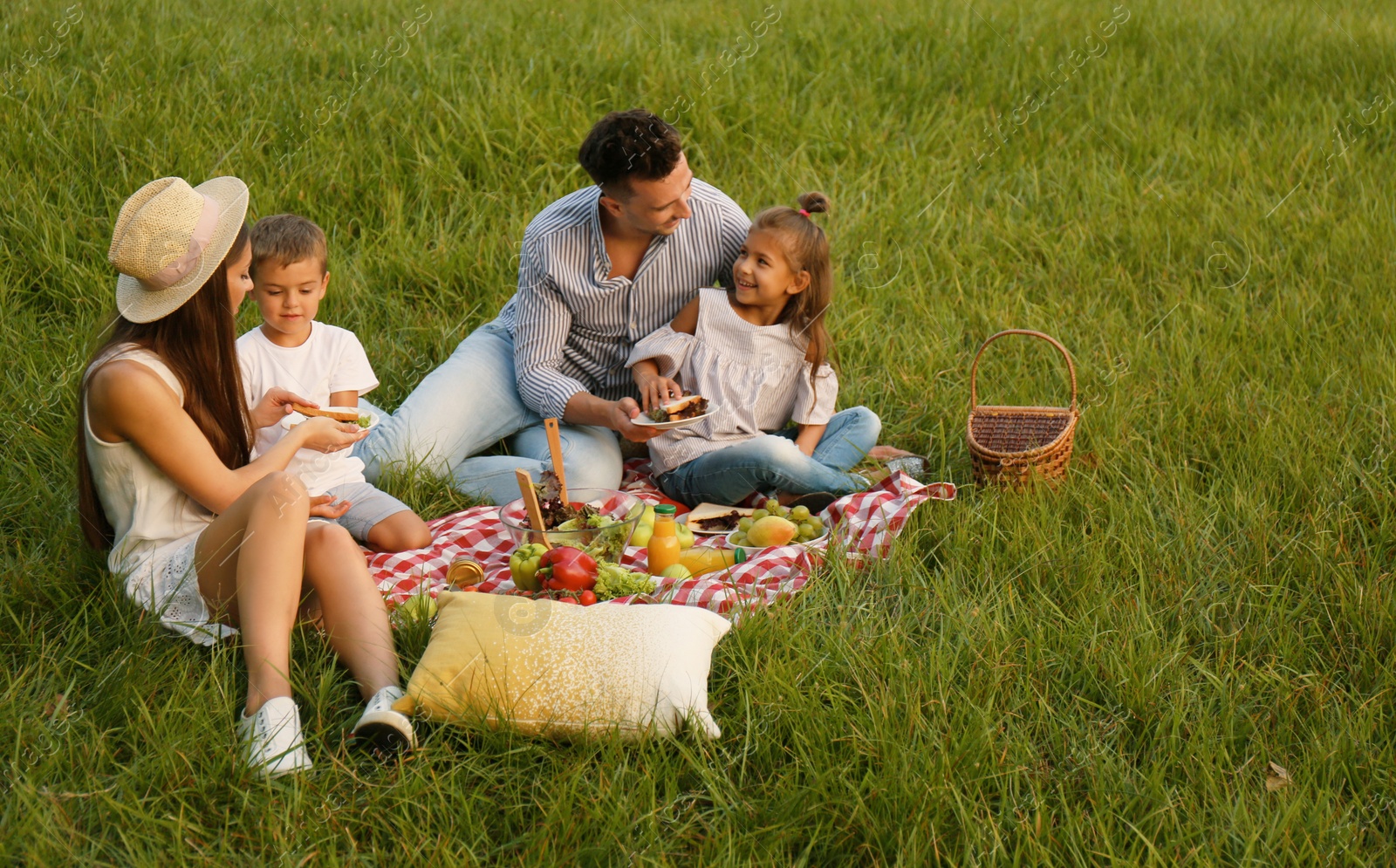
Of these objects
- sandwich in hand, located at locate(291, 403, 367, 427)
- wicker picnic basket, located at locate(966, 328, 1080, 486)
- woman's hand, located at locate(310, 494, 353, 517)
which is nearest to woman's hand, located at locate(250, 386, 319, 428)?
sandwich in hand, located at locate(291, 403, 367, 427)

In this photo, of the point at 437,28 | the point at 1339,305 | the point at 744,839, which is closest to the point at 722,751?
the point at 744,839

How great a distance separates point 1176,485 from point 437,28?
5.32 metres

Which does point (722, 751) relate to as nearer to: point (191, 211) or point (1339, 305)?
point (191, 211)

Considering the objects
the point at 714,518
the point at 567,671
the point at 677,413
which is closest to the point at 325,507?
the point at 567,671

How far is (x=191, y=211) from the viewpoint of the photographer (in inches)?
116

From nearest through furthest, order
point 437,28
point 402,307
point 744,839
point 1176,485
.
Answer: point 744,839 → point 1176,485 → point 402,307 → point 437,28

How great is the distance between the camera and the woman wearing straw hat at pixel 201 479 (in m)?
2.81

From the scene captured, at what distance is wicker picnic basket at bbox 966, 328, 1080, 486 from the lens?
400 centimetres

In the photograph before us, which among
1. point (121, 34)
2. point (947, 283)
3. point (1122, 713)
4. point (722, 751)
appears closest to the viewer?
point (722, 751)

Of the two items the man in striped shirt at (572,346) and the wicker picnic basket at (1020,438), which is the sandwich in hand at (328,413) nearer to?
the man in striped shirt at (572,346)

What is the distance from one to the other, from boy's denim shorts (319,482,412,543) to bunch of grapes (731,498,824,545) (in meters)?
1.14

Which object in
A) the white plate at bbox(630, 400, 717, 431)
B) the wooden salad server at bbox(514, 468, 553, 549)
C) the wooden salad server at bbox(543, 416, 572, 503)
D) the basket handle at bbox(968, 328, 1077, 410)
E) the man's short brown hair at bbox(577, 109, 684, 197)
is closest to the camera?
the wooden salad server at bbox(514, 468, 553, 549)

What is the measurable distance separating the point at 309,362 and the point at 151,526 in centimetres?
92

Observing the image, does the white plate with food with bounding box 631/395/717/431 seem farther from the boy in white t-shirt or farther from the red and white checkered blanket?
the boy in white t-shirt
